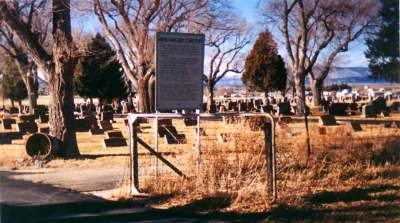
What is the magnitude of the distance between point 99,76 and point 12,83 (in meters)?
18.3

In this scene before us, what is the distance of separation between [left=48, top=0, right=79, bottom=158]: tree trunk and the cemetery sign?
243 inches

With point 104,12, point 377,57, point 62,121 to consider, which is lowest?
point 62,121

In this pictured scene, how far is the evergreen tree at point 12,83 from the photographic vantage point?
61.2m

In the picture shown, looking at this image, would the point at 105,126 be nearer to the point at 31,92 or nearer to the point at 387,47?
the point at 387,47

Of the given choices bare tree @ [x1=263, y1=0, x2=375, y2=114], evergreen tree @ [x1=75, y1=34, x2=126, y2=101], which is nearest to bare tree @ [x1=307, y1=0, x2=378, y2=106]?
bare tree @ [x1=263, y1=0, x2=375, y2=114]

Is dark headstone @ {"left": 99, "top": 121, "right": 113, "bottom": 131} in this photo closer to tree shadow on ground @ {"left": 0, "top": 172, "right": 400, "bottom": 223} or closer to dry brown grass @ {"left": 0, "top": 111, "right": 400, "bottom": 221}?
dry brown grass @ {"left": 0, "top": 111, "right": 400, "bottom": 221}

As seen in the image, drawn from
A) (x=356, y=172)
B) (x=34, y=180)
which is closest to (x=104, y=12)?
(x=34, y=180)

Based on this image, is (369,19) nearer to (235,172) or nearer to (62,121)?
(62,121)

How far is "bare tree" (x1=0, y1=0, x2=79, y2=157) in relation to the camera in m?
15.9

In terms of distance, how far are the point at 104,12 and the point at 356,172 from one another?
964 inches

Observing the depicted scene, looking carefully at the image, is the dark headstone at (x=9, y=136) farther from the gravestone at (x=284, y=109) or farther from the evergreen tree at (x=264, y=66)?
the evergreen tree at (x=264, y=66)

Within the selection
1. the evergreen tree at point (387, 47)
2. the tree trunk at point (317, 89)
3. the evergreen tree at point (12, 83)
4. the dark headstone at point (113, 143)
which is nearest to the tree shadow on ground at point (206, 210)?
the evergreen tree at point (387, 47)

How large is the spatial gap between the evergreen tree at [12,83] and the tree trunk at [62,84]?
4335cm

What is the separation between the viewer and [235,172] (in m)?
9.91
